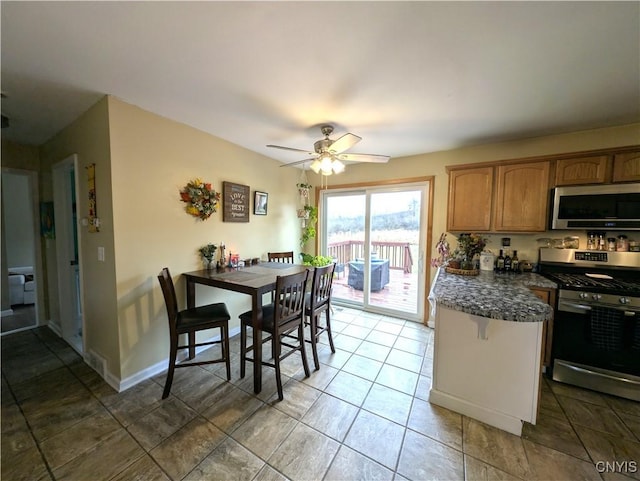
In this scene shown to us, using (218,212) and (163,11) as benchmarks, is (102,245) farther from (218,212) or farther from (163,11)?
(163,11)

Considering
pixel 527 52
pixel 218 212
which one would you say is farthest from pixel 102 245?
pixel 527 52

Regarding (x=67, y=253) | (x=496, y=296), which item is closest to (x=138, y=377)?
(x=67, y=253)

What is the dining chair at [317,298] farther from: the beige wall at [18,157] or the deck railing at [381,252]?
the beige wall at [18,157]

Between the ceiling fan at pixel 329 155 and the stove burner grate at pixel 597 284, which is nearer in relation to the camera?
the stove burner grate at pixel 597 284

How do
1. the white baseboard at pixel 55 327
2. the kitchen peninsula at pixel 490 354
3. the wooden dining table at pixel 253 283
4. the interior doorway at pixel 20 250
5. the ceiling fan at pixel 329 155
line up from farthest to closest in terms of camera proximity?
the interior doorway at pixel 20 250, the white baseboard at pixel 55 327, the ceiling fan at pixel 329 155, the wooden dining table at pixel 253 283, the kitchen peninsula at pixel 490 354

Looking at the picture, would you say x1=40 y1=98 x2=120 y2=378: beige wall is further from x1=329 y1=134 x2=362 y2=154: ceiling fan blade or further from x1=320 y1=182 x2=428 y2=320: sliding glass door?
x1=320 y1=182 x2=428 y2=320: sliding glass door

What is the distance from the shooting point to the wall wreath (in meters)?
2.47

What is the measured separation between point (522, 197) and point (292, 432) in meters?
3.11

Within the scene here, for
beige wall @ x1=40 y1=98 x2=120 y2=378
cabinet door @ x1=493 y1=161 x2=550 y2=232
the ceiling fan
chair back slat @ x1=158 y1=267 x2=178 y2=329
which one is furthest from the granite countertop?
beige wall @ x1=40 y1=98 x2=120 y2=378

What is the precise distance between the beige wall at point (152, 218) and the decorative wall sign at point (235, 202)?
0.08 metres

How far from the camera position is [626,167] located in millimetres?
2199

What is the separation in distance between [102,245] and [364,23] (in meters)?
2.60

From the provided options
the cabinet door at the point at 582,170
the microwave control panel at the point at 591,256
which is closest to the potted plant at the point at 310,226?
the cabinet door at the point at 582,170

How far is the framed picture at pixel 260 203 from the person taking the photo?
10.9ft
